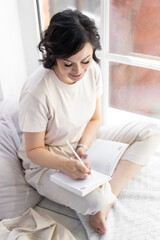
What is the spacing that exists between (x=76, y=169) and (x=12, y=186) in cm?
38

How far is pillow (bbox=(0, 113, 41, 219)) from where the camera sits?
4.89 ft

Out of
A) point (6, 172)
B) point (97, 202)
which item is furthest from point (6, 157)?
point (97, 202)

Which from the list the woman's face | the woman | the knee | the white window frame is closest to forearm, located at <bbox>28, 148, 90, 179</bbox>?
the woman

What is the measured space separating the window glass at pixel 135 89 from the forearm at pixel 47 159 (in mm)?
760

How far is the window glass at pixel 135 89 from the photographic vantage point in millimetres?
1863

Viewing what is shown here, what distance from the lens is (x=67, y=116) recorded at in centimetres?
143

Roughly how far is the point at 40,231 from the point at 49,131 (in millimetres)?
428

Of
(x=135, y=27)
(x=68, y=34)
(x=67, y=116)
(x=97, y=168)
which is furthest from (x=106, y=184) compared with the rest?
(x=135, y=27)

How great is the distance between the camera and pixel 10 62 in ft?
6.17

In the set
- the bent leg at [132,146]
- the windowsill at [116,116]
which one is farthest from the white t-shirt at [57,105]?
the windowsill at [116,116]

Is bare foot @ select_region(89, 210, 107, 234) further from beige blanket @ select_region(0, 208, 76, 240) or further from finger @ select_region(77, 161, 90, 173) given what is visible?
finger @ select_region(77, 161, 90, 173)

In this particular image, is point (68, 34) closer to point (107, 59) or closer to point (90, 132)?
point (90, 132)

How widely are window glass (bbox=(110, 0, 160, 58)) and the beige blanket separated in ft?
3.28

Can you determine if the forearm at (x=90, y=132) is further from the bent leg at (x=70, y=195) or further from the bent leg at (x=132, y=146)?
the bent leg at (x=70, y=195)
